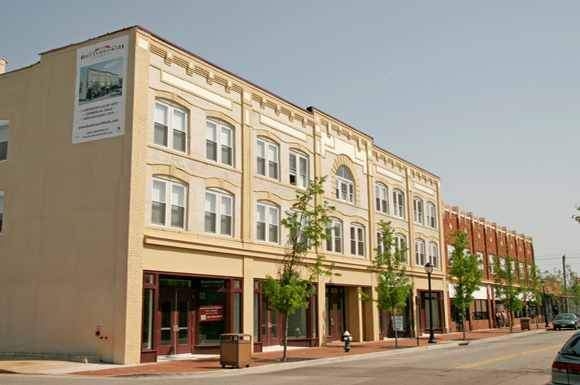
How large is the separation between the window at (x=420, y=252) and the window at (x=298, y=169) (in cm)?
1629

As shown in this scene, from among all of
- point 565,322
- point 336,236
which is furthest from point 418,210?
point 565,322

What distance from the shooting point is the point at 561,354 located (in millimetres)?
10914

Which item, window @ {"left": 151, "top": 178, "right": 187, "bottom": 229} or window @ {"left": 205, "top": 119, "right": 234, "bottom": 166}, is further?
window @ {"left": 205, "top": 119, "right": 234, "bottom": 166}

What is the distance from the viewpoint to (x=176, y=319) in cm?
2655

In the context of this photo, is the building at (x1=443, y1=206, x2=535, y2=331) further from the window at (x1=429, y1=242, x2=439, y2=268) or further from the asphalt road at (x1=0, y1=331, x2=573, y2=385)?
the asphalt road at (x1=0, y1=331, x2=573, y2=385)

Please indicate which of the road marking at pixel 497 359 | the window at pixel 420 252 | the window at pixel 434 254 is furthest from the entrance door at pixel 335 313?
the window at pixel 434 254

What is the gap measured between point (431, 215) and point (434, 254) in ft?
10.0

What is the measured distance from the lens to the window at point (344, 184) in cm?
3803

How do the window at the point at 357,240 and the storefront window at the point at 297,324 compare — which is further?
the window at the point at 357,240

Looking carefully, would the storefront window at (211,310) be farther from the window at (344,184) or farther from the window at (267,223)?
the window at (344,184)

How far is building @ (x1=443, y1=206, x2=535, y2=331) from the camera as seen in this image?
55469 millimetres

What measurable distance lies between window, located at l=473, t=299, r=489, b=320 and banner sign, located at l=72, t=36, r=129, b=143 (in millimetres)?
42674

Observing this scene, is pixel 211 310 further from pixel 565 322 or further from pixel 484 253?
pixel 484 253

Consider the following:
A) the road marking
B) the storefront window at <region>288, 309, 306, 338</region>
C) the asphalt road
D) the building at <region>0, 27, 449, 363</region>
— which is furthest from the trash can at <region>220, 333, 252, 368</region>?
the storefront window at <region>288, 309, 306, 338</region>
